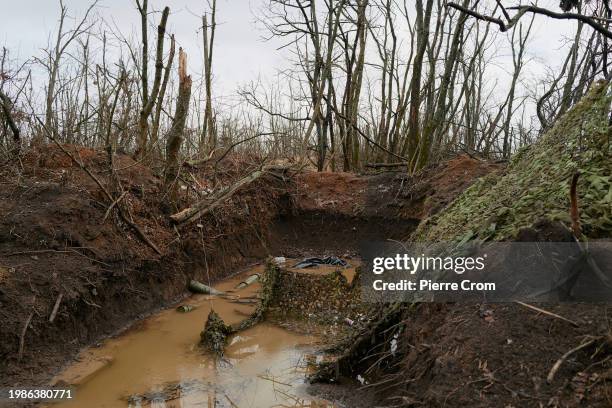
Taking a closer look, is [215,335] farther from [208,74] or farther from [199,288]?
[208,74]

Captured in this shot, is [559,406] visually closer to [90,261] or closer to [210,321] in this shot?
[210,321]

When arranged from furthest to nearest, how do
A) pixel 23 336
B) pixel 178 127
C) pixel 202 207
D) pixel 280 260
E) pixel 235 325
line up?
pixel 280 260 → pixel 202 207 → pixel 178 127 → pixel 235 325 → pixel 23 336

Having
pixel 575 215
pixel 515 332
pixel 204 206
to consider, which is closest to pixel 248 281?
pixel 204 206

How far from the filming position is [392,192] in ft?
40.8

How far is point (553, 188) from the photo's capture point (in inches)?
177

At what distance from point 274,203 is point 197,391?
736 centimetres

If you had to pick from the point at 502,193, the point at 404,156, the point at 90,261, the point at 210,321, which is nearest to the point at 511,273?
the point at 502,193

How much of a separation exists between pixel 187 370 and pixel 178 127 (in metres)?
4.17

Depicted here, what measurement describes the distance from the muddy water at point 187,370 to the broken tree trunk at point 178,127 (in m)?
2.51

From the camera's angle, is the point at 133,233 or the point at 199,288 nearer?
the point at 133,233

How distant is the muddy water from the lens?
4973 mm

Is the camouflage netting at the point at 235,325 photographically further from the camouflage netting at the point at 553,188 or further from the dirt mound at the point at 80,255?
the camouflage netting at the point at 553,188

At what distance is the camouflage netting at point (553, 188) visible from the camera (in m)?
4.04

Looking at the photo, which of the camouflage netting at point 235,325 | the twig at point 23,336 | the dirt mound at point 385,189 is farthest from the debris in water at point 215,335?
the dirt mound at point 385,189
